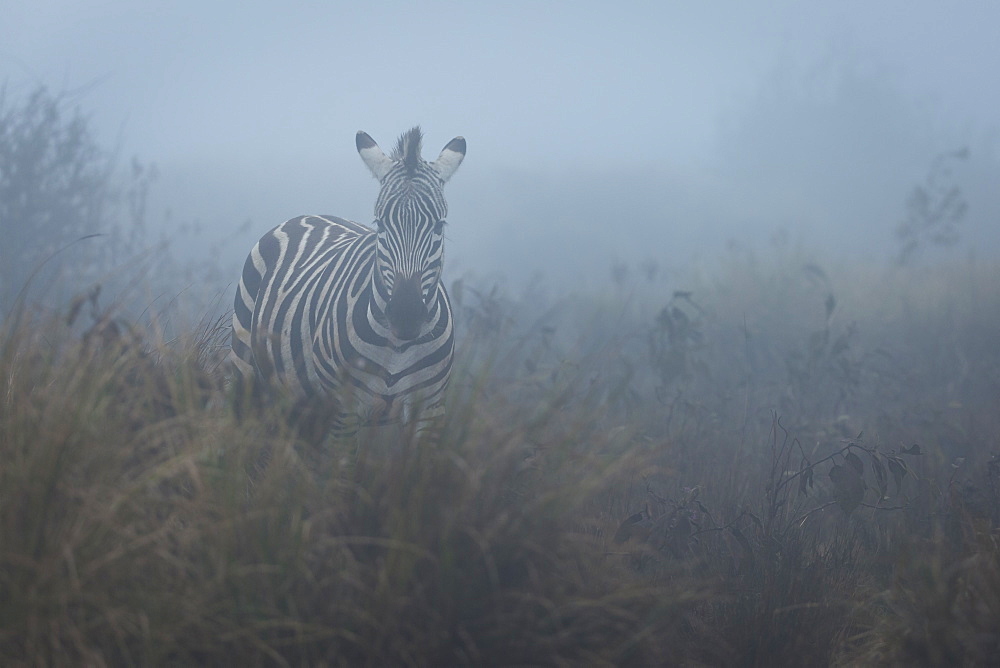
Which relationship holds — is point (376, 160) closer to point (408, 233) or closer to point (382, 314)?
point (408, 233)

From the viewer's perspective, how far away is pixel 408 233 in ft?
13.9

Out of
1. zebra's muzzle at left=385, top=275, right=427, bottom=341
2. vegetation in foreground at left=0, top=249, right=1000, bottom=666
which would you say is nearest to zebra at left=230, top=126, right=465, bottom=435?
zebra's muzzle at left=385, top=275, right=427, bottom=341

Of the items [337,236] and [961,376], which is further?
[961,376]

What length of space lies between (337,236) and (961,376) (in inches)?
266

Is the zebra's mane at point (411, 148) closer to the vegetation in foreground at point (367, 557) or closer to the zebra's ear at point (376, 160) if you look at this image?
the zebra's ear at point (376, 160)

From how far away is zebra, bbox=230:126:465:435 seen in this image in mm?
4121

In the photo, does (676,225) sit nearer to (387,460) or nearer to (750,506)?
(750,506)

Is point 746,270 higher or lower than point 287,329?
higher

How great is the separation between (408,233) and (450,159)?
0.82 m

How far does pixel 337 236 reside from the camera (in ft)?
19.2

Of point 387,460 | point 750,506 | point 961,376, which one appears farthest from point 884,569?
point 961,376

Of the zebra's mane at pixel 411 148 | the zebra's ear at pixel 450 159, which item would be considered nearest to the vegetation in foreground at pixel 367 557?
the zebra's mane at pixel 411 148

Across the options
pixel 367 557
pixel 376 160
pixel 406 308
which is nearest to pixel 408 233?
pixel 406 308

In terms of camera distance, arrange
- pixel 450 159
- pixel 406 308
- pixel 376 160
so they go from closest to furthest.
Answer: pixel 406 308 → pixel 376 160 → pixel 450 159
